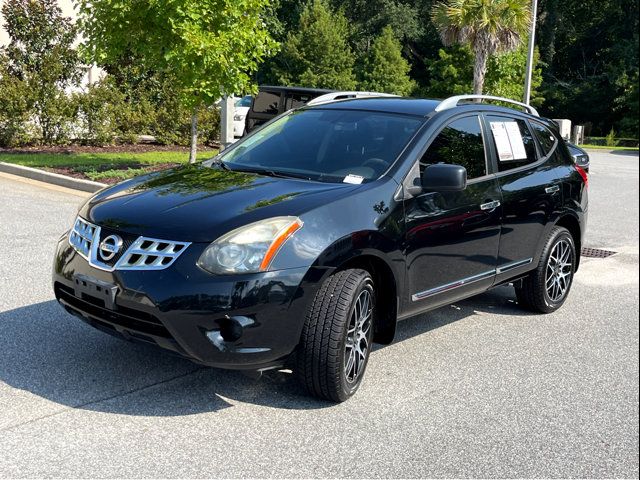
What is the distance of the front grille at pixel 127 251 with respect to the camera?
3.72 metres

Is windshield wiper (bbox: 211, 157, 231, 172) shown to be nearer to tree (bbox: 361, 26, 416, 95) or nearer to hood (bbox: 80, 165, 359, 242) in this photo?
hood (bbox: 80, 165, 359, 242)

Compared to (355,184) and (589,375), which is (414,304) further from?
(589,375)

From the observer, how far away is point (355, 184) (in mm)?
4414

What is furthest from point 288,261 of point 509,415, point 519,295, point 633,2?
point 519,295

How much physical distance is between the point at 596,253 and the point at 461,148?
182 inches

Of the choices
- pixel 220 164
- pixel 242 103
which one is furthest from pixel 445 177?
pixel 242 103

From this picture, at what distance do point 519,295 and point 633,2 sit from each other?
4123mm

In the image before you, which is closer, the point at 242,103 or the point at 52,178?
the point at 52,178

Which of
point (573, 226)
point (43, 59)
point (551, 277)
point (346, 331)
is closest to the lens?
point (346, 331)

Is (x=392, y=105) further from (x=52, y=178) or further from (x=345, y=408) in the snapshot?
(x=52, y=178)

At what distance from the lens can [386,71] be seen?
4303 centimetres

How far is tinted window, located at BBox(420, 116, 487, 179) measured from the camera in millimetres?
4883

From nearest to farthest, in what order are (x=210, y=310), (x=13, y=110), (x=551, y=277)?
(x=210, y=310), (x=551, y=277), (x=13, y=110)

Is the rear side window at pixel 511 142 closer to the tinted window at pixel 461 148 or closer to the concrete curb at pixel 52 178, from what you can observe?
the tinted window at pixel 461 148
